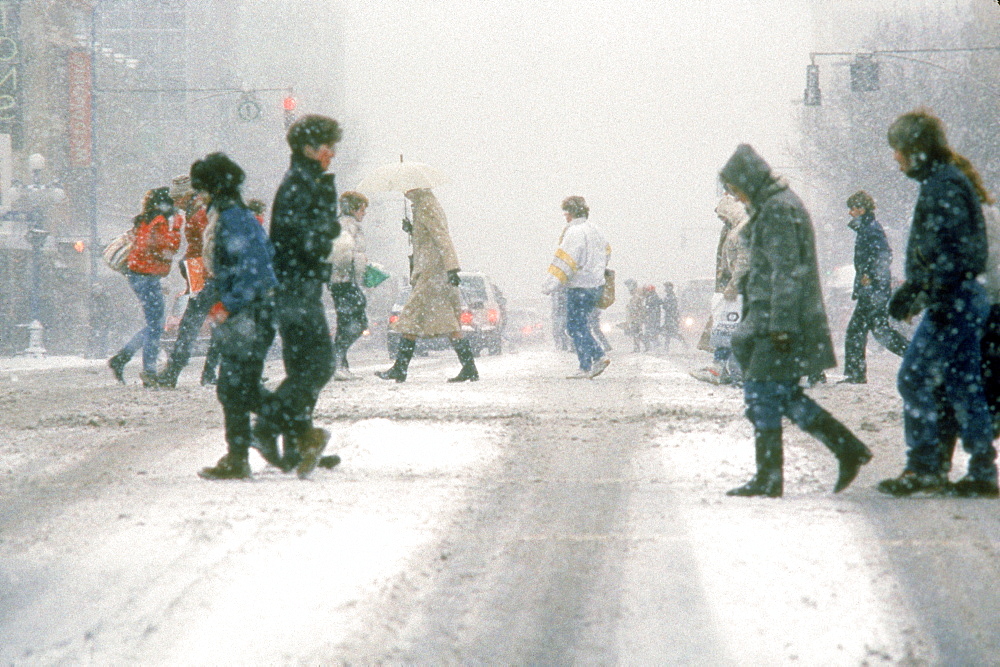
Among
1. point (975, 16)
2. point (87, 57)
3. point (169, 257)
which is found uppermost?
point (975, 16)

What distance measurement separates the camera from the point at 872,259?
1106 cm

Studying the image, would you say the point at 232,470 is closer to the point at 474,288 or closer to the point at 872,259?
the point at 872,259

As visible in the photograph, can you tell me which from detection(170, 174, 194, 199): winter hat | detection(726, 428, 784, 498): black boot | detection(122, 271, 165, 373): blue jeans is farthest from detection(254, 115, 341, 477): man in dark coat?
detection(122, 271, 165, 373): blue jeans

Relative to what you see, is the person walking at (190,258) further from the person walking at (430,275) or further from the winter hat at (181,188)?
the person walking at (430,275)

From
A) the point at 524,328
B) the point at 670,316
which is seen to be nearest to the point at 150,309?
the point at 670,316

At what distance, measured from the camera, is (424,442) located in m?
7.07

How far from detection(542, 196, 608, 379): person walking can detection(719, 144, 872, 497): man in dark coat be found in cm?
617

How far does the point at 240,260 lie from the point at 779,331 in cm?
247

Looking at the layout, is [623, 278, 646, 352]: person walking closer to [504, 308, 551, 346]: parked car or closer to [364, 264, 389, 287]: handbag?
[504, 308, 551, 346]: parked car

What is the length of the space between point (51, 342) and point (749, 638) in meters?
31.7

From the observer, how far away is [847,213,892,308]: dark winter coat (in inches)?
434

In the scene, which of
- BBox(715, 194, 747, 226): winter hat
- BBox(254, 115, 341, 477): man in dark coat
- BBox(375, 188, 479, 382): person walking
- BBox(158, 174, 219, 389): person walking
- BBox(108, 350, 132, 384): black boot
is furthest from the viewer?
BBox(108, 350, 132, 384): black boot

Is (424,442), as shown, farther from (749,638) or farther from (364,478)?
(749,638)

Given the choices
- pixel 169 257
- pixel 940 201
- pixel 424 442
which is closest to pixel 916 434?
pixel 940 201
